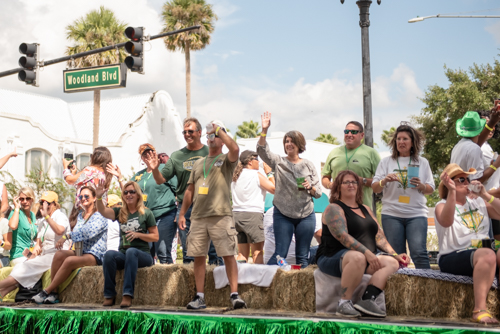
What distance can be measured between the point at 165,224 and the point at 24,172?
1831cm

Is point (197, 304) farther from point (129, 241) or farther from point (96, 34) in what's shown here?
point (96, 34)

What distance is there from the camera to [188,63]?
30656 mm

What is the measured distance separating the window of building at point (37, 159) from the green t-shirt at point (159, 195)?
1794 cm

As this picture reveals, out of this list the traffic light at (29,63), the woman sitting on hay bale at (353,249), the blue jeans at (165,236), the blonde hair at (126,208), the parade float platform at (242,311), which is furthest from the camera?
the traffic light at (29,63)

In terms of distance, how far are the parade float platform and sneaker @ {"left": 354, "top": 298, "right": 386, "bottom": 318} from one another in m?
0.06

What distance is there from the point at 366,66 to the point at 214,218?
384cm

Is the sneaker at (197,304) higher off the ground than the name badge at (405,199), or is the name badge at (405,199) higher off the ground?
the name badge at (405,199)

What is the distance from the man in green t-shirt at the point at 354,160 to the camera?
6.47 m

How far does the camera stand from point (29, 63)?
12609 mm

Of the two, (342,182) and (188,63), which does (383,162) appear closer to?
(342,182)

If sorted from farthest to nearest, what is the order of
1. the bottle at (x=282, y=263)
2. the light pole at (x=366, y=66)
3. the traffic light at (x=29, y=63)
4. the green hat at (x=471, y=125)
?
1. the traffic light at (x=29, y=63)
2. the light pole at (x=366, y=66)
3. the bottle at (x=282, y=263)
4. the green hat at (x=471, y=125)

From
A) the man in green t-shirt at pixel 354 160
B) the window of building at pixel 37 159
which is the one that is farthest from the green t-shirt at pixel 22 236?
the window of building at pixel 37 159

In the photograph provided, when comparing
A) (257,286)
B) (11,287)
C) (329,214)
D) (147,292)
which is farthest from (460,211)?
(11,287)

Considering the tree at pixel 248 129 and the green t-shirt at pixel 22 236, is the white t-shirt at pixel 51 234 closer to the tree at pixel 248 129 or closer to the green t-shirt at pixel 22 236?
the green t-shirt at pixel 22 236
